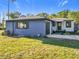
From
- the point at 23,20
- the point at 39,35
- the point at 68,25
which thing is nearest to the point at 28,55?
the point at 39,35

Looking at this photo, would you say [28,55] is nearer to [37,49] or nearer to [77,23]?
[37,49]

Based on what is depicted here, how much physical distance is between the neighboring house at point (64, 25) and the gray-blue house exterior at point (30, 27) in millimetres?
9144

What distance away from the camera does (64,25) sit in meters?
31.5

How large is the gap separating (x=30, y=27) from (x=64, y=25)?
440 inches

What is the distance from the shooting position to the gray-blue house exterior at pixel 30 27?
839 inches

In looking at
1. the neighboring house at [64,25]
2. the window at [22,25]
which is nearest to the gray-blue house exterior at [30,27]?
the window at [22,25]

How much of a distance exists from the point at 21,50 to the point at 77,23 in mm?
25103

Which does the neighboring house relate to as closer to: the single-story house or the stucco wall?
the single-story house

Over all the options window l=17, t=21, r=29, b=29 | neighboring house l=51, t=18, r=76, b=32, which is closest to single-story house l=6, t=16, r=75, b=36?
window l=17, t=21, r=29, b=29

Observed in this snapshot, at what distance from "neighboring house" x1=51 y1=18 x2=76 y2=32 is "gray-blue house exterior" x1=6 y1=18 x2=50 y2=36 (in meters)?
9.14

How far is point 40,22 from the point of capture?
70.4 ft

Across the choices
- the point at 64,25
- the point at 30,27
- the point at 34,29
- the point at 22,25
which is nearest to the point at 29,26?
the point at 30,27

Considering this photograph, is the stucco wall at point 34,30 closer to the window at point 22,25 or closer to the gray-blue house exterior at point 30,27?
the gray-blue house exterior at point 30,27

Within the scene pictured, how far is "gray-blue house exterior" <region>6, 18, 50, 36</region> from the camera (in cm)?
2131
